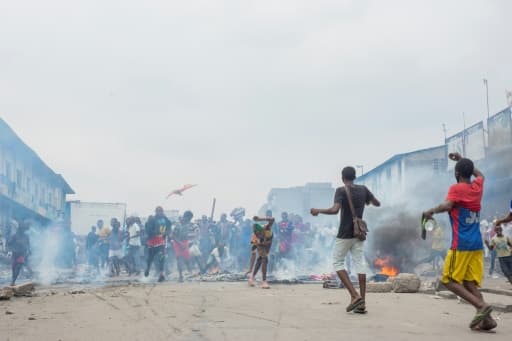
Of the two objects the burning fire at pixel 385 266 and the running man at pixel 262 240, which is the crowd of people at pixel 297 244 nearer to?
the running man at pixel 262 240

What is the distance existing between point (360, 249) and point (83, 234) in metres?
30.6

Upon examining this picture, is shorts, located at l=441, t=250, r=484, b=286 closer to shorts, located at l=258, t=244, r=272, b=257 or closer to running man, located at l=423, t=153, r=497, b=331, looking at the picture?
running man, located at l=423, t=153, r=497, b=331

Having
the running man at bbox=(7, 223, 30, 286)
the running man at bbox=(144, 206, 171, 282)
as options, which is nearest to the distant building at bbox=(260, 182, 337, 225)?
the running man at bbox=(144, 206, 171, 282)

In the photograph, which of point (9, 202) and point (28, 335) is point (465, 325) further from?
point (9, 202)

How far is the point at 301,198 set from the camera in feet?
196

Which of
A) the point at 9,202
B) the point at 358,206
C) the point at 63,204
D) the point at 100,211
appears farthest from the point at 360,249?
the point at 63,204

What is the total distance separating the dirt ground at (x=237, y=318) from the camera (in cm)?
561

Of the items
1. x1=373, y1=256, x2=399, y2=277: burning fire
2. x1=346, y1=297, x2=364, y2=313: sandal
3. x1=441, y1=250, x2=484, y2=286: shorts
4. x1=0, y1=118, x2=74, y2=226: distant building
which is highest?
x1=0, y1=118, x2=74, y2=226: distant building

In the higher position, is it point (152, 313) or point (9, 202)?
point (9, 202)

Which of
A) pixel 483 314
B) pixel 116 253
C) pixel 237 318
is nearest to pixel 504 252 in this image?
pixel 483 314

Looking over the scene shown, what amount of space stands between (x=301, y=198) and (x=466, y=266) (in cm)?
5373

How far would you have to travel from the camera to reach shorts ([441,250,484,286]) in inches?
237

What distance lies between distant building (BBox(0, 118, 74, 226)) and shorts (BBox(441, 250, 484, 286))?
1680cm

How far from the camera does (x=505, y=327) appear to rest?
20.4ft
